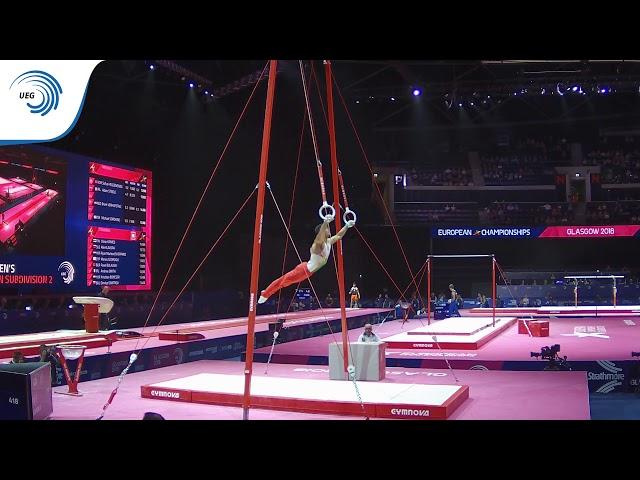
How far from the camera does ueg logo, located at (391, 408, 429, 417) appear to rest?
6.26 metres

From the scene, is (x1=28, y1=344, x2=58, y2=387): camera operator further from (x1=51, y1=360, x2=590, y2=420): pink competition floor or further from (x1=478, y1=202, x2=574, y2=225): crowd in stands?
(x1=478, y1=202, x2=574, y2=225): crowd in stands

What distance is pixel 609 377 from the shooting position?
32.0ft

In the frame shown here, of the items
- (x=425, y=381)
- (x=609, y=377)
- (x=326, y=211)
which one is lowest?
(x=609, y=377)

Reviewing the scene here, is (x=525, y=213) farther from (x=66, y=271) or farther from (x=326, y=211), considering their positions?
(x=326, y=211)

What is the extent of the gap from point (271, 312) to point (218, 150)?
224 inches

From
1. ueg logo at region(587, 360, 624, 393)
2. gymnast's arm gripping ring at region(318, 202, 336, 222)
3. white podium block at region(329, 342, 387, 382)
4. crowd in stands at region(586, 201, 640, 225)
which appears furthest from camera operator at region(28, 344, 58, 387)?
crowd in stands at region(586, 201, 640, 225)

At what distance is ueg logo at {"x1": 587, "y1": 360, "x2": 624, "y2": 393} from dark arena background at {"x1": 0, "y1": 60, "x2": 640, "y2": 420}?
2cm

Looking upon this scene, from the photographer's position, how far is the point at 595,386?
9.84m

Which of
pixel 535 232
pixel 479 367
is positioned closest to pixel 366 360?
pixel 479 367

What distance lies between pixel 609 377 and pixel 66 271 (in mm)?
10519

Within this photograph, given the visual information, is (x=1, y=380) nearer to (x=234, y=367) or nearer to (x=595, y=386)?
(x=234, y=367)

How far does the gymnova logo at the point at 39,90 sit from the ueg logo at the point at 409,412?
4947 millimetres

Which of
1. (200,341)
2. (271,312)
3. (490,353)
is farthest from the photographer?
(271,312)
